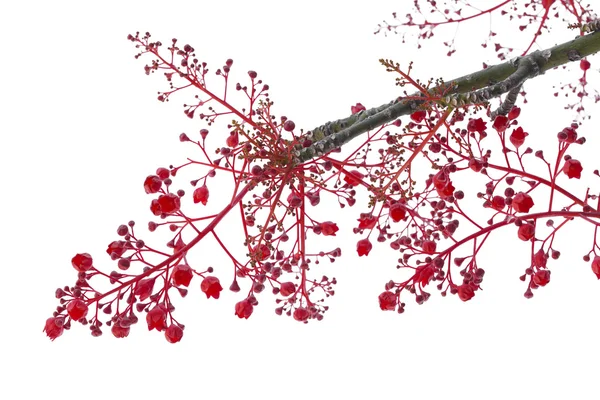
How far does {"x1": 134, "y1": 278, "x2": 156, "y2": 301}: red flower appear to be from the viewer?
0.54 metres

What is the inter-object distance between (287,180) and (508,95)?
24cm

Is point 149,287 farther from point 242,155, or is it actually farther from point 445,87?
point 445,87

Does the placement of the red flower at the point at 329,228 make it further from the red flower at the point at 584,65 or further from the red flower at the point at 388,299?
the red flower at the point at 584,65

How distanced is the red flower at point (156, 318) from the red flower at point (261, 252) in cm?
9

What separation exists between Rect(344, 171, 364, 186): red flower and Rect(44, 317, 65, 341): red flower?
0.28m

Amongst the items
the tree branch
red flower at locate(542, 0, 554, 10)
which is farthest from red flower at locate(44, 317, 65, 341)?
red flower at locate(542, 0, 554, 10)

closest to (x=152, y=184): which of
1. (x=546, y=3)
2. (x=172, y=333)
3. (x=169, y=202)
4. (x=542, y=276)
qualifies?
(x=169, y=202)

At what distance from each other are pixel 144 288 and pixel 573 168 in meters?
0.36

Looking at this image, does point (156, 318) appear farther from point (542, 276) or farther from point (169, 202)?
point (542, 276)

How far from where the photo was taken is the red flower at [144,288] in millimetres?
539

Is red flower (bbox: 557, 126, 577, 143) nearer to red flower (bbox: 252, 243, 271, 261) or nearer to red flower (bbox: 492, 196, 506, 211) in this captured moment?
red flower (bbox: 492, 196, 506, 211)

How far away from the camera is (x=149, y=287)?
0.54 meters

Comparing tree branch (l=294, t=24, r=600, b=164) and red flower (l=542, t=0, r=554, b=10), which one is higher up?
red flower (l=542, t=0, r=554, b=10)

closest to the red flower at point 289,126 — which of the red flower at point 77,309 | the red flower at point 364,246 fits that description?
the red flower at point 364,246
